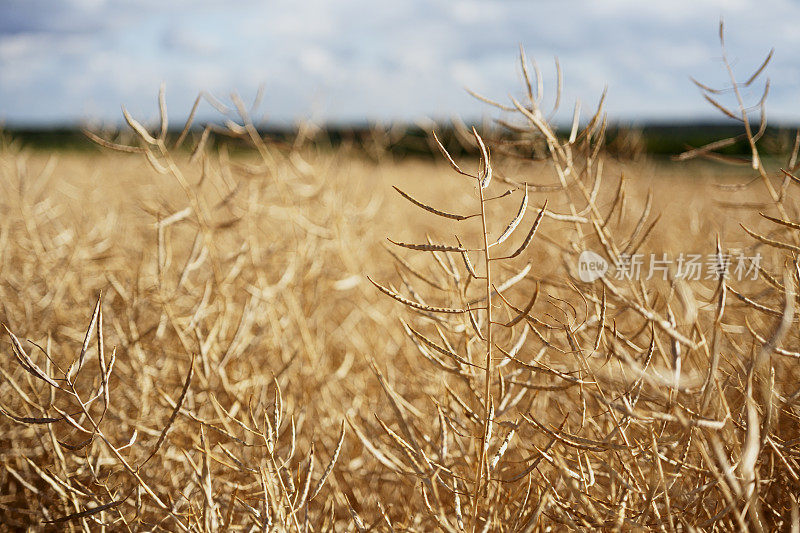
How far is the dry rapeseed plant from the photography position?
17.8 inches

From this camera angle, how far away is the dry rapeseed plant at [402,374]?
0.45 meters

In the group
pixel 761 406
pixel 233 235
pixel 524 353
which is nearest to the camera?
pixel 761 406

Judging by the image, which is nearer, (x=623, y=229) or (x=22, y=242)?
(x=22, y=242)

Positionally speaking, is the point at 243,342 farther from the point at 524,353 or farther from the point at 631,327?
the point at 631,327

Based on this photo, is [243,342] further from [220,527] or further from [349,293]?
[349,293]

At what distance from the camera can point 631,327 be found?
4.26 feet

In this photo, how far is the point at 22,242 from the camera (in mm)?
1430

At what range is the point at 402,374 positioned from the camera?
1176 mm

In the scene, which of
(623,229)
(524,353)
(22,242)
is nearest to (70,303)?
(22,242)

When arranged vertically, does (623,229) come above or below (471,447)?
below

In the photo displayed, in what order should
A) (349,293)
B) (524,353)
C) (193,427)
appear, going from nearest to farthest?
(193,427), (524,353), (349,293)

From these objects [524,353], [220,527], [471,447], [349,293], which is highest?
[471,447]

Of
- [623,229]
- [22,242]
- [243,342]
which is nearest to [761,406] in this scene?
[243,342]

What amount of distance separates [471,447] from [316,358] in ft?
1.52
